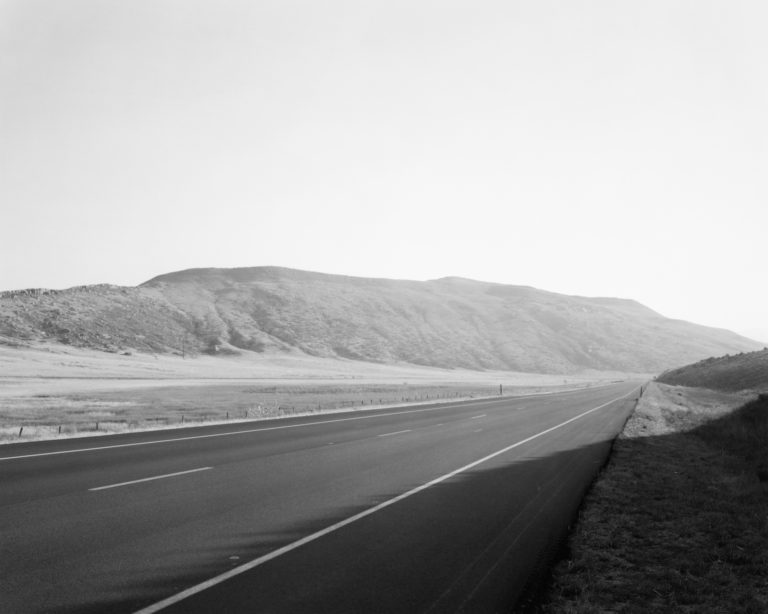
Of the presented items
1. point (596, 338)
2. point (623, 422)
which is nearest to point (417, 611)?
point (623, 422)

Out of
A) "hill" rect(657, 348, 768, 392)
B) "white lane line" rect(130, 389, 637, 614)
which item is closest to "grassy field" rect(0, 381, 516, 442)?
"white lane line" rect(130, 389, 637, 614)

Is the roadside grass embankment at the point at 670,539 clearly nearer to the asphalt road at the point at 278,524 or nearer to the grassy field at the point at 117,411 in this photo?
the asphalt road at the point at 278,524

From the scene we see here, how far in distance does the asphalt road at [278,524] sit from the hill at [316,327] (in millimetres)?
105903

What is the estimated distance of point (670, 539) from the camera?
317 inches

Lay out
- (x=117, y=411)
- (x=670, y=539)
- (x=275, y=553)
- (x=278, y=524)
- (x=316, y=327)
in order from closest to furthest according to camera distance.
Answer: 1. (x=275, y=553)
2. (x=670, y=539)
3. (x=278, y=524)
4. (x=117, y=411)
5. (x=316, y=327)

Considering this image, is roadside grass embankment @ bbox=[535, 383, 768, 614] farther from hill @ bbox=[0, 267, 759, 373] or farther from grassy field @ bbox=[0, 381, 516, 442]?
hill @ bbox=[0, 267, 759, 373]

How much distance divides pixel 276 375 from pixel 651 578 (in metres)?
90.5

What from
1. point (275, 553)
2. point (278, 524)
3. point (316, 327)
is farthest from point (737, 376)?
point (316, 327)

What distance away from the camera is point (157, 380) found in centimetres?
7156

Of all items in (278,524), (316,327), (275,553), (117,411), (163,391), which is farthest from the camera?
(316,327)

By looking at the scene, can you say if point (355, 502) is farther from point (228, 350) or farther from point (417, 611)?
point (228, 350)

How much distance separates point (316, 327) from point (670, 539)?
148m

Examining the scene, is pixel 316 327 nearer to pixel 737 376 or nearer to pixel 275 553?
pixel 737 376

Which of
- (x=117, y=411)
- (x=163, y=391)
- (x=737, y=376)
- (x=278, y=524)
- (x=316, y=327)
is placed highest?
(x=316, y=327)
